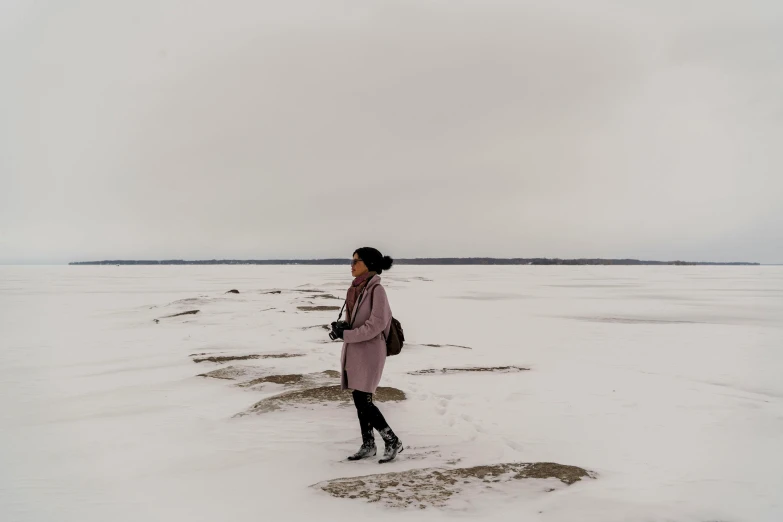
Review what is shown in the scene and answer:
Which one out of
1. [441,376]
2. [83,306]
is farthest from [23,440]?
[83,306]

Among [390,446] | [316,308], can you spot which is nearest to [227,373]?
[390,446]

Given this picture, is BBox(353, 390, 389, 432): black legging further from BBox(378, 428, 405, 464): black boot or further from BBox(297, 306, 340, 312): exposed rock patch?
BBox(297, 306, 340, 312): exposed rock patch

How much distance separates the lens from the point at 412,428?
23.9 ft

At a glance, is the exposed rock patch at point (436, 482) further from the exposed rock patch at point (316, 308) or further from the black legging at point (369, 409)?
the exposed rock patch at point (316, 308)

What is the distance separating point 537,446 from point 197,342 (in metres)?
11.0

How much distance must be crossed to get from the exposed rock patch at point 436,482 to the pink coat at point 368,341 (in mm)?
893

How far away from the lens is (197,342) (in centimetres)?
1506

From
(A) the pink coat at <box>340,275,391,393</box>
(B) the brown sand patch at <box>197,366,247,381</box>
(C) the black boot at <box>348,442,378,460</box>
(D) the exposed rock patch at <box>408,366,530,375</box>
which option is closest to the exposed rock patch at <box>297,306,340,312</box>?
(B) the brown sand patch at <box>197,366,247,381</box>

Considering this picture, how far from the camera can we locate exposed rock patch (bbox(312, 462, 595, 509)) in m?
4.96

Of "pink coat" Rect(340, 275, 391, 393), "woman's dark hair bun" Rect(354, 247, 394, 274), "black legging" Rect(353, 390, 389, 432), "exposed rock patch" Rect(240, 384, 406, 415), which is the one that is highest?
"woman's dark hair bun" Rect(354, 247, 394, 274)

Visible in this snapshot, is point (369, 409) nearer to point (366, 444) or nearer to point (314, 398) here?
point (366, 444)

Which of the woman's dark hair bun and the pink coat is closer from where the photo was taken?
the pink coat

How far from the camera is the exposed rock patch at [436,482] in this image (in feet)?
16.3

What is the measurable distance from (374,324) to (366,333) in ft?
0.39
